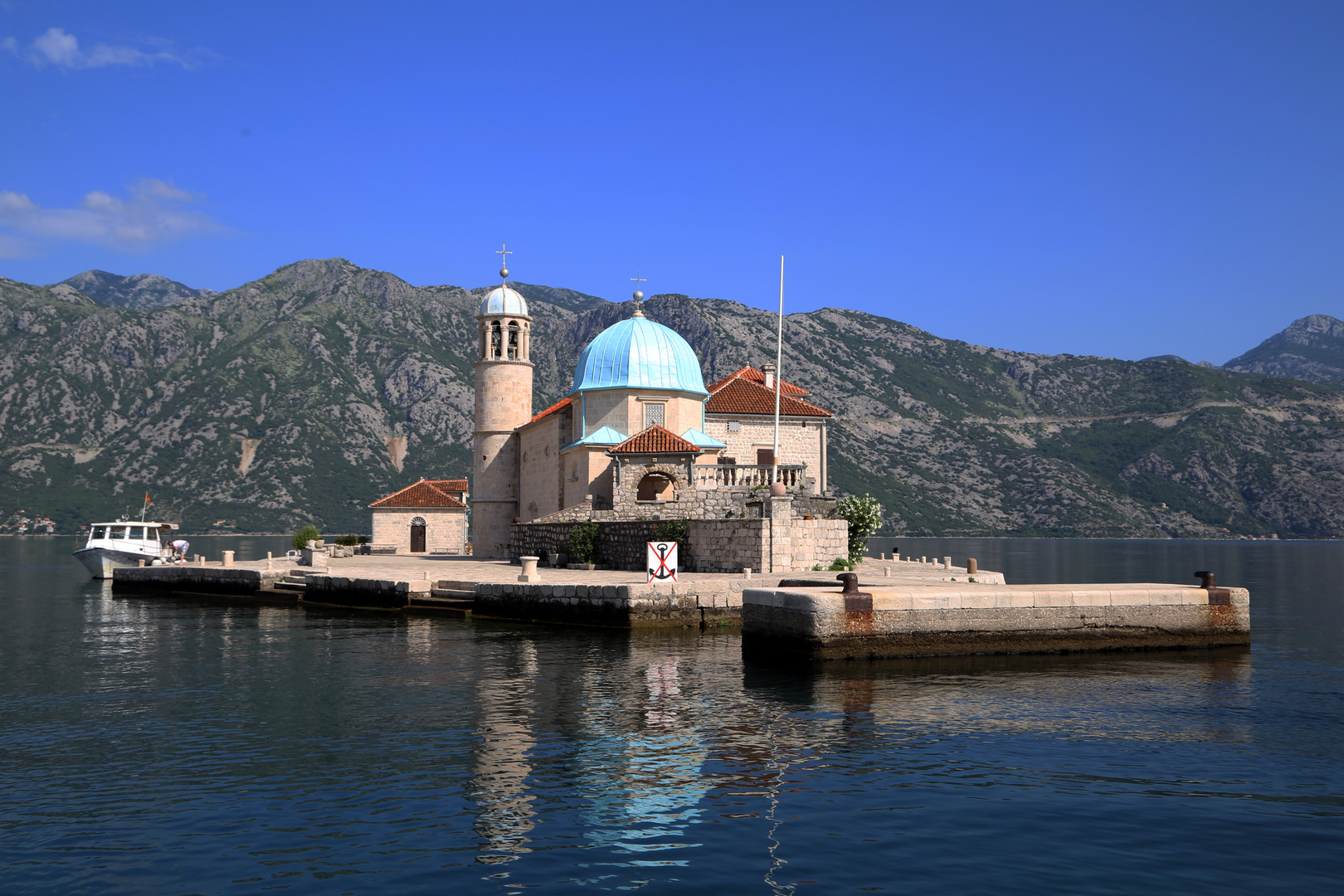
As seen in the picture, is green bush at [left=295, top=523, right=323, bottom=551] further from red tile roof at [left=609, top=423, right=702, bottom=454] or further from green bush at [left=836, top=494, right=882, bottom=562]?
green bush at [left=836, top=494, right=882, bottom=562]

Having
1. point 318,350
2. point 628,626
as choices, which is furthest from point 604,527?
point 318,350

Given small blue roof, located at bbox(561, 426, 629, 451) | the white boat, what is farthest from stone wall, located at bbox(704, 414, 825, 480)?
the white boat

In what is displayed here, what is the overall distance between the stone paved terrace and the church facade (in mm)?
3369

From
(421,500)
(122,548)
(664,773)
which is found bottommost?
(664,773)

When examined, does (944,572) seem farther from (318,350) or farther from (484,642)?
(318,350)

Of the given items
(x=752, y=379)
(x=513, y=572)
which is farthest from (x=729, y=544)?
(x=752, y=379)

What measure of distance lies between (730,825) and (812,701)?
286 inches

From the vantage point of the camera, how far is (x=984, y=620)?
22.5 meters

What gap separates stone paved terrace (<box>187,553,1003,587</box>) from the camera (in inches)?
1257

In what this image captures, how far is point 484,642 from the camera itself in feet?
85.7

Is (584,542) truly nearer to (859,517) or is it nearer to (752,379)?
(859,517)

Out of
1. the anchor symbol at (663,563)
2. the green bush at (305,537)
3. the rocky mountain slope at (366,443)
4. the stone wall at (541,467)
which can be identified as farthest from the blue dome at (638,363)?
the rocky mountain slope at (366,443)

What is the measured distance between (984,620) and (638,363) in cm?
2610

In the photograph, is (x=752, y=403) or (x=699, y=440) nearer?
(x=699, y=440)
